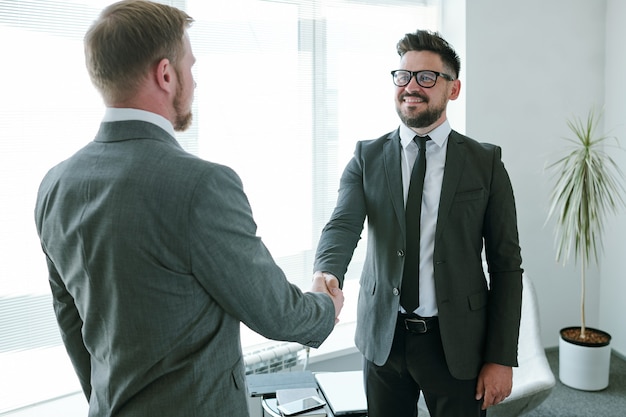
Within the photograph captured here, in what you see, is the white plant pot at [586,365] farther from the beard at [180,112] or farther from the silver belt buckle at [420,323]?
the beard at [180,112]

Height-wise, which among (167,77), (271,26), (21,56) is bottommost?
(167,77)

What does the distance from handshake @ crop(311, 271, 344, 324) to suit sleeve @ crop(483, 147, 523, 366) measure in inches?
19.2

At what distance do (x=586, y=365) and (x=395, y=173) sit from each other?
2.23 meters

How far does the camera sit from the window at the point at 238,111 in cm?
250

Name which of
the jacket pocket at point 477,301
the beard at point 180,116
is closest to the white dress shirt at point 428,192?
the jacket pocket at point 477,301

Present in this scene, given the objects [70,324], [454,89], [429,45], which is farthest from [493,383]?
[70,324]

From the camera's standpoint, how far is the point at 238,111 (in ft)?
10.1

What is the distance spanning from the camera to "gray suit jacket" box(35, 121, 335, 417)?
1087mm

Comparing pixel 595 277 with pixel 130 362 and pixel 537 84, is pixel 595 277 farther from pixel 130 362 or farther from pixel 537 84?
pixel 130 362

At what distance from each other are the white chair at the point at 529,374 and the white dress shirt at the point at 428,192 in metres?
0.87

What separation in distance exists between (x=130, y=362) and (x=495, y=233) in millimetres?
1136

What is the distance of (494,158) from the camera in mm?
1833

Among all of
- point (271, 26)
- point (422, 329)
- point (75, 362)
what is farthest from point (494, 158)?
point (271, 26)

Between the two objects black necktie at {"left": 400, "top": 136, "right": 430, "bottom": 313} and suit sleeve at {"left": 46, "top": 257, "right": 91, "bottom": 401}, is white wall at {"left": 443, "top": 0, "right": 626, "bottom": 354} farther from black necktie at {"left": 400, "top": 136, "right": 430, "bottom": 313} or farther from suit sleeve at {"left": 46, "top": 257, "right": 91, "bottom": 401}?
suit sleeve at {"left": 46, "top": 257, "right": 91, "bottom": 401}
